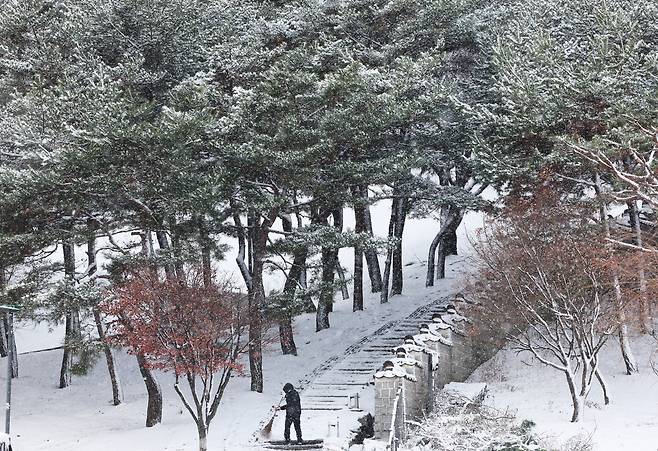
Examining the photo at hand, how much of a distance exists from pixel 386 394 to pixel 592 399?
5.53m

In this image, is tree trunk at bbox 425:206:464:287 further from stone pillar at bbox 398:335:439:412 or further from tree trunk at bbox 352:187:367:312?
stone pillar at bbox 398:335:439:412

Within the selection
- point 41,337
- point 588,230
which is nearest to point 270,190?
point 588,230

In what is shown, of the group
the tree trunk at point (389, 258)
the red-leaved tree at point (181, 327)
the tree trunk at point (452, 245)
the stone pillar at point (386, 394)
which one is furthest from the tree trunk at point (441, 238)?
the red-leaved tree at point (181, 327)

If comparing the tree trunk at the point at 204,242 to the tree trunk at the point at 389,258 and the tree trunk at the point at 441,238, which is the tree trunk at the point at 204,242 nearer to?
the tree trunk at the point at 389,258

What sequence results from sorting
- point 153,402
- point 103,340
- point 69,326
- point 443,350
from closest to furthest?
point 103,340, point 443,350, point 153,402, point 69,326

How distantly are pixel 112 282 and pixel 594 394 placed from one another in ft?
39.8

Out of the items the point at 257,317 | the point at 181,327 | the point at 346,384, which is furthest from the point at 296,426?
the point at 257,317

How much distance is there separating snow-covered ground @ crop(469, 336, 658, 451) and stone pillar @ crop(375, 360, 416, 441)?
2656 mm

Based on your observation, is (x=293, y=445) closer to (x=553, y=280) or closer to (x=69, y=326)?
(x=553, y=280)

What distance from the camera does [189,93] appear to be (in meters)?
18.8

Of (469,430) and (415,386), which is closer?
(469,430)

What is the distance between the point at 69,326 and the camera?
83.1 ft

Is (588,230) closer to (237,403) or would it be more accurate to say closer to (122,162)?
(237,403)

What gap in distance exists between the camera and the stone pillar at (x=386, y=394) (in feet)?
51.7
